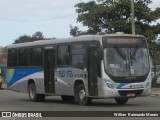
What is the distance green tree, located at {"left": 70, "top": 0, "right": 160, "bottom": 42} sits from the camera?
3822cm

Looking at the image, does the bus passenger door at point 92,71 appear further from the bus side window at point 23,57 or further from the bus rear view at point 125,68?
the bus side window at point 23,57


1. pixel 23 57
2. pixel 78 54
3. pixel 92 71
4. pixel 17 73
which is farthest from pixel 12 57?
pixel 92 71

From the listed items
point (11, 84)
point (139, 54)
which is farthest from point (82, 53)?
point (11, 84)

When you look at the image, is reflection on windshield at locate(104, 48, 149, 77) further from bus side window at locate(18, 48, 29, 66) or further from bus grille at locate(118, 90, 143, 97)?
bus side window at locate(18, 48, 29, 66)

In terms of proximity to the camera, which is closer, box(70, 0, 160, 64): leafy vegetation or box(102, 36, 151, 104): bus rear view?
box(102, 36, 151, 104): bus rear view

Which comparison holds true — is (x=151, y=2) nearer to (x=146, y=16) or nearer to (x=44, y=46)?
(x=146, y=16)

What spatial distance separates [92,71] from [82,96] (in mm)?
1349

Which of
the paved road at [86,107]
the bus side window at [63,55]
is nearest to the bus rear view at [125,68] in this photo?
the paved road at [86,107]

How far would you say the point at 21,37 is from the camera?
114750 mm

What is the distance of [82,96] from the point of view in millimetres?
23016

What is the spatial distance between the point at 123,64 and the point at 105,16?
673 inches

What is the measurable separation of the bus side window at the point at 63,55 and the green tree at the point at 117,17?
13.2 meters

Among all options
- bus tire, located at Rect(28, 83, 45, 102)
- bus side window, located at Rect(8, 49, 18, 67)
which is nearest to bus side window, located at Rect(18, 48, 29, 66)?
bus side window, located at Rect(8, 49, 18, 67)

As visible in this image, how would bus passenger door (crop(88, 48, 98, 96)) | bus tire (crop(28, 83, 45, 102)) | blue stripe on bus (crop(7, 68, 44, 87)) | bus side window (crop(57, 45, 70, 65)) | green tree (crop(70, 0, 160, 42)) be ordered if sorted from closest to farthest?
bus passenger door (crop(88, 48, 98, 96))
bus side window (crop(57, 45, 70, 65))
blue stripe on bus (crop(7, 68, 44, 87))
bus tire (crop(28, 83, 45, 102))
green tree (crop(70, 0, 160, 42))
